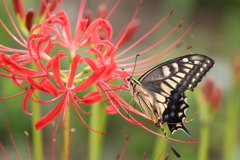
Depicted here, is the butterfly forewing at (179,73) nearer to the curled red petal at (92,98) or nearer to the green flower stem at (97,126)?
the curled red petal at (92,98)

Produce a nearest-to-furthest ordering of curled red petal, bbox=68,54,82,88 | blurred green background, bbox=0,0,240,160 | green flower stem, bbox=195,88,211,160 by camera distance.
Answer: curled red petal, bbox=68,54,82,88 < green flower stem, bbox=195,88,211,160 < blurred green background, bbox=0,0,240,160

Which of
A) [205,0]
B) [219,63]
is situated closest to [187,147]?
[219,63]

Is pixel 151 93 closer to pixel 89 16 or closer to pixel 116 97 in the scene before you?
pixel 116 97

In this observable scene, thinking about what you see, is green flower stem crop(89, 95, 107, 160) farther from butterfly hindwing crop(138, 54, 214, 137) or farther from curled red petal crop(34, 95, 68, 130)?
curled red petal crop(34, 95, 68, 130)

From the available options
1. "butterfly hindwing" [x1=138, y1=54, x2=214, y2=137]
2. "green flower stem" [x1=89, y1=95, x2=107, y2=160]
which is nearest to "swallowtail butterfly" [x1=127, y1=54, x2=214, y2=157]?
"butterfly hindwing" [x1=138, y1=54, x2=214, y2=137]

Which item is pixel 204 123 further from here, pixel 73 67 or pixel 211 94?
pixel 73 67

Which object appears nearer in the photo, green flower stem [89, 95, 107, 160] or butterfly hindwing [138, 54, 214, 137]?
butterfly hindwing [138, 54, 214, 137]

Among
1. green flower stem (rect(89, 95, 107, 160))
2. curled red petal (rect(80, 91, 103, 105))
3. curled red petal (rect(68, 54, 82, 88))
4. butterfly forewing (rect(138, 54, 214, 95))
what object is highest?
butterfly forewing (rect(138, 54, 214, 95))

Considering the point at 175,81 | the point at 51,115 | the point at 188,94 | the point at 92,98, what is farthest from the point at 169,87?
the point at 188,94
